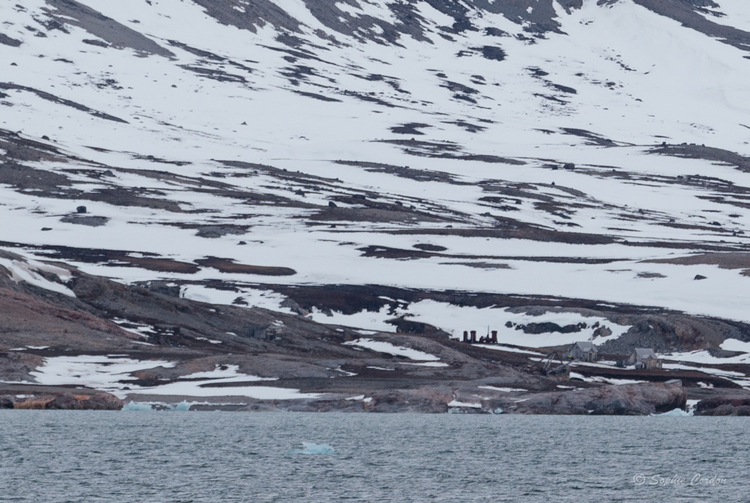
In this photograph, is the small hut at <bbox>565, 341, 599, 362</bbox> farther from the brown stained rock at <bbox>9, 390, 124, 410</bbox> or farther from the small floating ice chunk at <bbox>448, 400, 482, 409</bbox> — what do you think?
the brown stained rock at <bbox>9, 390, 124, 410</bbox>

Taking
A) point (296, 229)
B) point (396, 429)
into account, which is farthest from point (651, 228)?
point (396, 429)

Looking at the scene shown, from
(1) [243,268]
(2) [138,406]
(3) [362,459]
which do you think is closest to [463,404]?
(2) [138,406]

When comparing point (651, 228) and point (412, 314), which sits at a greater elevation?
point (651, 228)

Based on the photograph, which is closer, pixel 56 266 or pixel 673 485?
pixel 673 485

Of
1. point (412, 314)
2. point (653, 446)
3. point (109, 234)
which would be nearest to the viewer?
point (653, 446)

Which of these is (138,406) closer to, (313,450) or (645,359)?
(313,450)

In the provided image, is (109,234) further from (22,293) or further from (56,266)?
(22,293)

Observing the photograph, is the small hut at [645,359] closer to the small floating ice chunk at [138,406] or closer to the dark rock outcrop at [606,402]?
the dark rock outcrop at [606,402]
